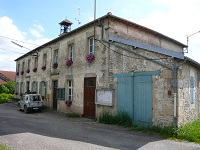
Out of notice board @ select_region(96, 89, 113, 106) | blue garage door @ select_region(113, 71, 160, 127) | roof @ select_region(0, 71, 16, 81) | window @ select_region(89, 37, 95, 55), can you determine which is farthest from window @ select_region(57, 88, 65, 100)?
roof @ select_region(0, 71, 16, 81)

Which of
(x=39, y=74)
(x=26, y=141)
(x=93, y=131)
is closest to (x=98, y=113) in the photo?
(x=93, y=131)

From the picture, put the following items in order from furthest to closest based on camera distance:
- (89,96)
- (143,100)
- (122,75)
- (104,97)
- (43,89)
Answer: (43,89) → (89,96) → (104,97) → (122,75) → (143,100)

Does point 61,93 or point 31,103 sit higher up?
point 61,93

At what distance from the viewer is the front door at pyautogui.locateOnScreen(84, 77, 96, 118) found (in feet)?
39.7

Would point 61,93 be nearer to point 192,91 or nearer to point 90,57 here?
point 90,57

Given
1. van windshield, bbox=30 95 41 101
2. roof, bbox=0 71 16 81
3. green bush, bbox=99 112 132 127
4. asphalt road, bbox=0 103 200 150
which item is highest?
roof, bbox=0 71 16 81

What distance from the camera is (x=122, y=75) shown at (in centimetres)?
1019

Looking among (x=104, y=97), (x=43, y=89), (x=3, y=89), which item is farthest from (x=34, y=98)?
(x=3, y=89)

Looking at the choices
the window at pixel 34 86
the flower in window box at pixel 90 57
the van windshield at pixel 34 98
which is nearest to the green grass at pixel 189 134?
the flower in window box at pixel 90 57

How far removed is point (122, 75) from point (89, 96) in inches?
125

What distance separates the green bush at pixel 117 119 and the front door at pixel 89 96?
1397 mm

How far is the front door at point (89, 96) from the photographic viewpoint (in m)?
12.1

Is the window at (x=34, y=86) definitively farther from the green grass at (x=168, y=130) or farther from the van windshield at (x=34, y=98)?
the green grass at (x=168, y=130)

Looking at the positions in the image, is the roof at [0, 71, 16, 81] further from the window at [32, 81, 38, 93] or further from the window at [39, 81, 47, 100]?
the window at [39, 81, 47, 100]
